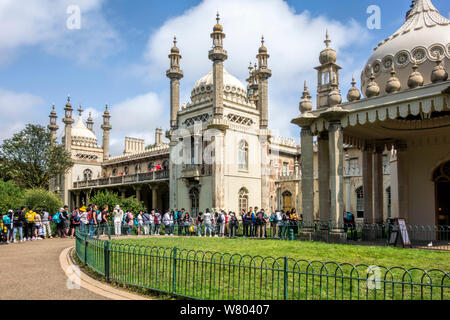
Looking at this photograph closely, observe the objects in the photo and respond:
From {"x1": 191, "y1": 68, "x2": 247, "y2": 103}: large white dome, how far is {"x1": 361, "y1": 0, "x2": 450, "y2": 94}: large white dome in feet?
57.2

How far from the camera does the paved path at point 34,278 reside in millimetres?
7040

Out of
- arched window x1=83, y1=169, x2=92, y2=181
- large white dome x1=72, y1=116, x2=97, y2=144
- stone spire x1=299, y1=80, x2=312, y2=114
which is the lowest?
arched window x1=83, y1=169, x2=92, y2=181

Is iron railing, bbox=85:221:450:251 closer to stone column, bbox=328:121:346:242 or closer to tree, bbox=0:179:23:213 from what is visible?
stone column, bbox=328:121:346:242

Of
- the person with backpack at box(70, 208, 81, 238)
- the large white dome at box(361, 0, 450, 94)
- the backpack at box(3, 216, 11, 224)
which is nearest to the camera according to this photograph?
the large white dome at box(361, 0, 450, 94)

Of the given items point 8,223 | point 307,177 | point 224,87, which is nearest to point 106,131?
point 224,87

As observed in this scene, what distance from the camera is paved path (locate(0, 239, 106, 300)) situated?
704 centimetres

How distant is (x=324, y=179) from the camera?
1512 centimetres

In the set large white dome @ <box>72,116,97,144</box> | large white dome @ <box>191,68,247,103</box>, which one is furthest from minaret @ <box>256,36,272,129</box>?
large white dome @ <box>72,116,97,144</box>

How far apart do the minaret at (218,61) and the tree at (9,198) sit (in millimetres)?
14110

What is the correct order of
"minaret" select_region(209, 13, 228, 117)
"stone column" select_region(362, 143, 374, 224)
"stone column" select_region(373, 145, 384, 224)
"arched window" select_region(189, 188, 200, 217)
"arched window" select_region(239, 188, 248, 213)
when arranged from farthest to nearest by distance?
"arched window" select_region(189, 188, 200, 217) < "arched window" select_region(239, 188, 248, 213) < "minaret" select_region(209, 13, 228, 117) < "stone column" select_region(373, 145, 384, 224) < "stone column" select_region(362, 143, 374, 224)

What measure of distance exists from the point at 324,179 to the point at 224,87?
18704mm

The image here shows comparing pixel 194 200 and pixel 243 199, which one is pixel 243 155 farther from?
pixel 194 200

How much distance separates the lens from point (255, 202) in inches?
1193

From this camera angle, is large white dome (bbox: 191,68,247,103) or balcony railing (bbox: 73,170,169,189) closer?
large white dome (bbox: 191,68,247,103)
